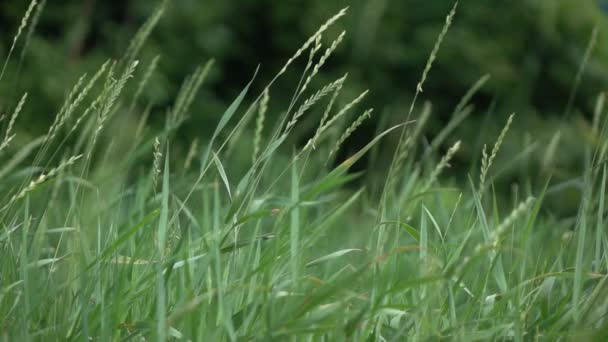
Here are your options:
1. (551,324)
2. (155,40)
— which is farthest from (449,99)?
(551,324)

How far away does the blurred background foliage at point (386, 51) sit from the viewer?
6113mm

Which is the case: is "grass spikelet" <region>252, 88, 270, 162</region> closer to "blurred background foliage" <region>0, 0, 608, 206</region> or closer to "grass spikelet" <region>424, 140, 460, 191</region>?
"grass spikelet" <region>424, 140, 460, 191</region>

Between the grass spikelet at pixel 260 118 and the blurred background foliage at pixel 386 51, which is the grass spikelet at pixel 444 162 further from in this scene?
the blurred background foliage at pixel 386 51

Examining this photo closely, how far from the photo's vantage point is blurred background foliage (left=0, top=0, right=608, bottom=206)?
6113mm

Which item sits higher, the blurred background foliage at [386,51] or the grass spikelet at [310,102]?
the grass spikelet at [310,102]

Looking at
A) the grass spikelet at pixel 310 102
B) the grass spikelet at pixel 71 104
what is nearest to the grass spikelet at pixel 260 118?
the grass spikelet at pixel 310 102

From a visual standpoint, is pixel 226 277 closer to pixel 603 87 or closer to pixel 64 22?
pixel 64 22

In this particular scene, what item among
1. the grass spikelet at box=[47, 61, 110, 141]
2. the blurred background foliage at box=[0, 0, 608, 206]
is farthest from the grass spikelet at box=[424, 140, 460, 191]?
the blurred background foliage at box=[0, 0, 608, 206]

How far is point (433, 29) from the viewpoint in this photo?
6621 mm

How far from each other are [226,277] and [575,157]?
519 cm

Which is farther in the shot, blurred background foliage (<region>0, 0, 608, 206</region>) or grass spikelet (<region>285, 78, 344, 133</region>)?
blurred background foliage (<region>0, 0, 608, 206</region>)

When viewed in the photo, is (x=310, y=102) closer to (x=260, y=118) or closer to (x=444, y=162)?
(x=260, y=118)

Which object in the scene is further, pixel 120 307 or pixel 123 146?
pixel 123 146

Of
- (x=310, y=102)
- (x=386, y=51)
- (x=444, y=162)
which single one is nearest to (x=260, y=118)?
(x=310, y=102)
